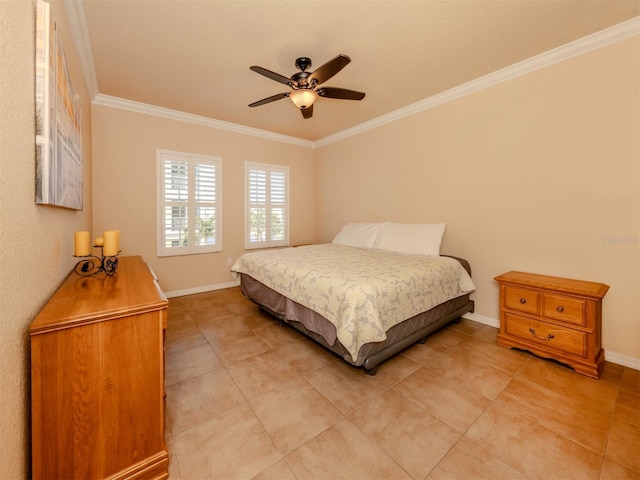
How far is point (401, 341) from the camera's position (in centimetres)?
212

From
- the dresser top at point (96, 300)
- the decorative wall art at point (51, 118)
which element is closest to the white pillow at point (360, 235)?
the dresser top at point (96, 300)

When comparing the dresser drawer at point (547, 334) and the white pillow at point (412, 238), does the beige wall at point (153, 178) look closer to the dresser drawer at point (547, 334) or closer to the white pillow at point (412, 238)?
the white pillow at point (412, 238)

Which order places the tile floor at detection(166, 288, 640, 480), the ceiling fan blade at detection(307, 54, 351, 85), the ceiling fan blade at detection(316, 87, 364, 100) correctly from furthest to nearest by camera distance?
the ceiling fan blade at detection(316, 87, 364, 100) → the ceiling fan blade at detection(307, 54, 351, 85) → the tile floor at detection(166, 288, 640, 480)

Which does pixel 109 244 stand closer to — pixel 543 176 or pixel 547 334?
pixel 547 334

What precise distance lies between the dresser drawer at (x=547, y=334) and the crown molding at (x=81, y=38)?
4.22 metres

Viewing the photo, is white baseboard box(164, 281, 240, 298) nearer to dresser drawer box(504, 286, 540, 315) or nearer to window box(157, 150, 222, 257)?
window box(157, 150, 222, 257)

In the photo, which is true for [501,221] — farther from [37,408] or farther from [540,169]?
[37,408]

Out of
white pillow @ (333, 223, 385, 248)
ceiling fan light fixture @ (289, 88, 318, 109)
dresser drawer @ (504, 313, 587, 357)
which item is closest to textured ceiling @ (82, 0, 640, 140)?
ceiling fan light fixture @ (289, 88, 318, 109)

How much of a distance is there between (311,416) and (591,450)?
148 centimetres

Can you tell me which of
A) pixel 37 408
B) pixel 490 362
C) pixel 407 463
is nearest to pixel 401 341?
pixel 490 362

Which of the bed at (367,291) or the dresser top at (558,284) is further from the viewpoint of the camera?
the dresser top at (558,284)

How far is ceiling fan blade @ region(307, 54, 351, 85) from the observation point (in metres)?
1.87

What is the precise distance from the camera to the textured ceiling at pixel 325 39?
188cm

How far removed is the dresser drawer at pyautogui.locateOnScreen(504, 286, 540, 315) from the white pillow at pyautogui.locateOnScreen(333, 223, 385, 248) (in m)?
1.66
